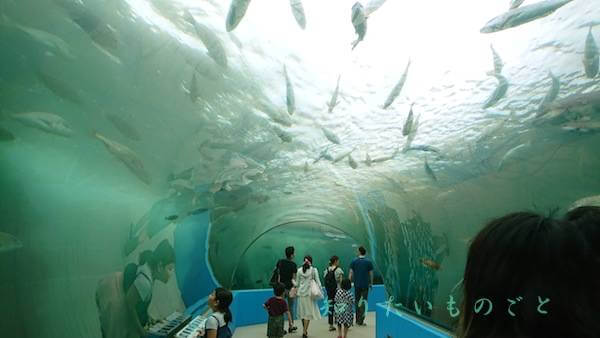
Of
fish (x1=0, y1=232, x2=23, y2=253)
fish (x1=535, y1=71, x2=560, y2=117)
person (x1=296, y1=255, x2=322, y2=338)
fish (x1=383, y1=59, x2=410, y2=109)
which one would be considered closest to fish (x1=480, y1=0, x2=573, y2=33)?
fish (x1=383, y1=59, x2=410, y2=109)

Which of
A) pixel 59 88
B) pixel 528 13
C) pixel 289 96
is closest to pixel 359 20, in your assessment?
pixel 528 13

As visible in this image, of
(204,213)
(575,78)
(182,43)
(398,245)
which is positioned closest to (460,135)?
(575,78)

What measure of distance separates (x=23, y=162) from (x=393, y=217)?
8.91m

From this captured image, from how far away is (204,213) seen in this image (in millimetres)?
9094

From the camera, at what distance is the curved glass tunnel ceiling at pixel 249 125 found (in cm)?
345

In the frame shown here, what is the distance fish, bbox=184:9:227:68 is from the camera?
418cm

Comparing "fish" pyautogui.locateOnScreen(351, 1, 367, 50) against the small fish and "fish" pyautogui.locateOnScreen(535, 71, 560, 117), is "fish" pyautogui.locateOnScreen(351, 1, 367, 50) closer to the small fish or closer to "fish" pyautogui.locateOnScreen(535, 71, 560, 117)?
"fish" pyautogui.locateOnScreen(535, 71, 560, 117)

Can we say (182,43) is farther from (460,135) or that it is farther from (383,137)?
(460,135)

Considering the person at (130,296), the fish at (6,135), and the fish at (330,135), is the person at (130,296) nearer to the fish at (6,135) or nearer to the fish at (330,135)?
the fish at (6,135)

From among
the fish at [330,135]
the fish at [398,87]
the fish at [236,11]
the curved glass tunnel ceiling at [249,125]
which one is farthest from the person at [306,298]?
the fish at [236,11]

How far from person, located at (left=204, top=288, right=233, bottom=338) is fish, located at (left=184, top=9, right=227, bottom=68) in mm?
2963

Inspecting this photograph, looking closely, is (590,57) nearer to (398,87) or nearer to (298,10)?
(398,87)

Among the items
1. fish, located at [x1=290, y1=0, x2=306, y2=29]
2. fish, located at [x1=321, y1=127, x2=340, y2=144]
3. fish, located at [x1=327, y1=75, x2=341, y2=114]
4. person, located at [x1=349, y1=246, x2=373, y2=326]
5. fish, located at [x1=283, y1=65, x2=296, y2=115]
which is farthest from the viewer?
person, located at [x1=349, y1=246, x2=373, y2=326]

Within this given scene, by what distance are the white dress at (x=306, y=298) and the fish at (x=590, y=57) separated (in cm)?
662
